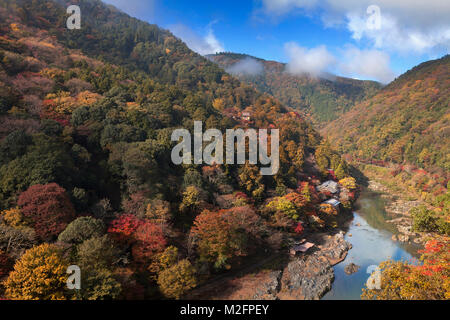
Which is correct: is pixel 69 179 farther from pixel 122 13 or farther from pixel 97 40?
pixel 122 13

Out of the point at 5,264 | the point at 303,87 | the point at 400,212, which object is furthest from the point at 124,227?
the point at 303,87

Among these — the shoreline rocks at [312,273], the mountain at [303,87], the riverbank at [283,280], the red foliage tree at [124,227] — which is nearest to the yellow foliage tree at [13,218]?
the red foliage tree at [124,227]

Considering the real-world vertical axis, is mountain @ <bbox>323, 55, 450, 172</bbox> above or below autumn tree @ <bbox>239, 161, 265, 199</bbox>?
above

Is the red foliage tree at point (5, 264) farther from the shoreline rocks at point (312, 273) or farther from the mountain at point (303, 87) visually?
the mountain at point (303, 87)

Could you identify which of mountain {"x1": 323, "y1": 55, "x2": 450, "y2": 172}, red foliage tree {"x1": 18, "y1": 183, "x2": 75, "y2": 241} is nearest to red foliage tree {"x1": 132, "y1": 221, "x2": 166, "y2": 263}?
red foliage tree {"x1": 18, "y1": 183, "x2": 75, "y2": 241}

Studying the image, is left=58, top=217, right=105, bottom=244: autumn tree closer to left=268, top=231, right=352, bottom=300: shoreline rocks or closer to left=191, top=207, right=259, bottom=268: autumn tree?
left=191, top=207, right=259, bottom=268: autumn tree
